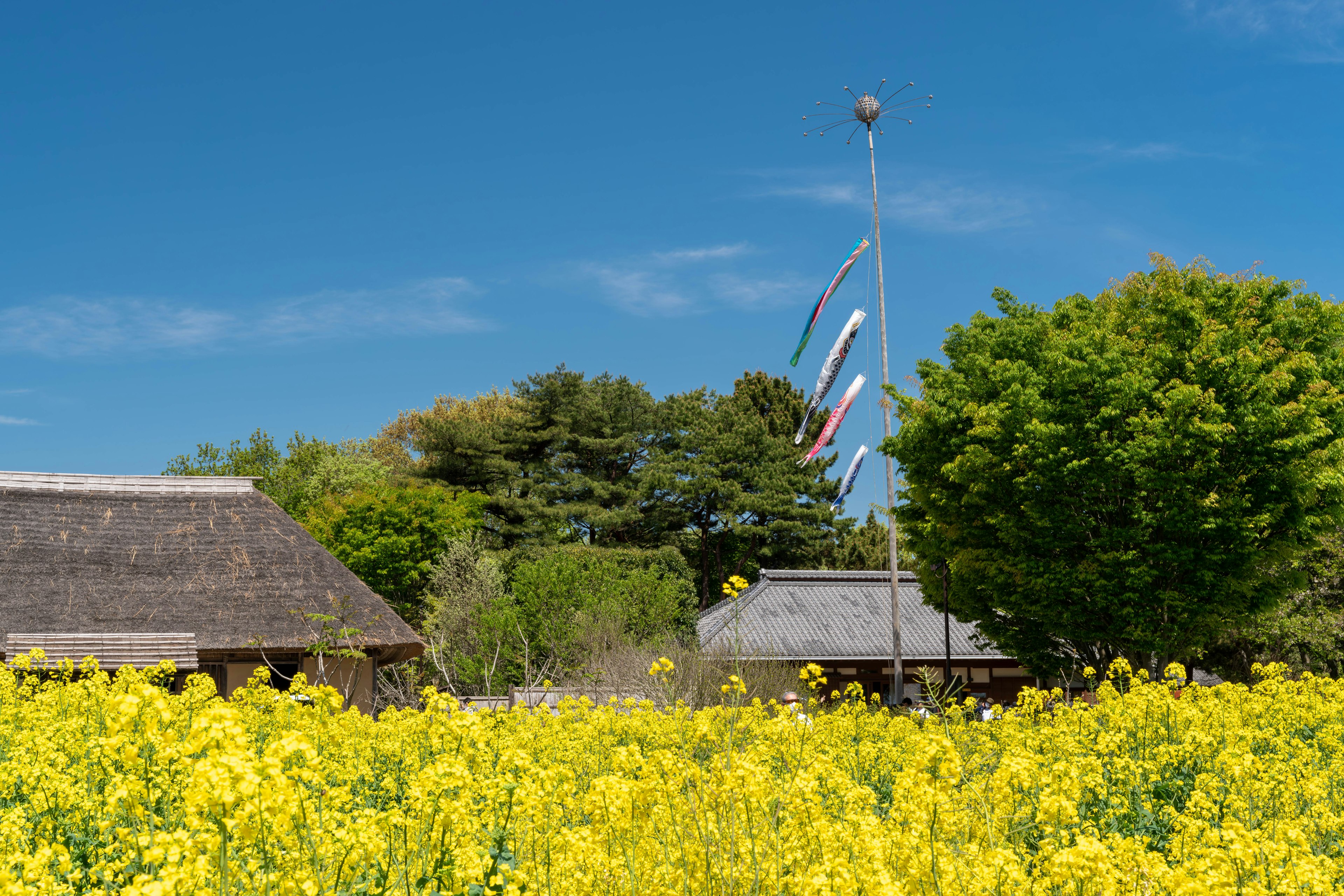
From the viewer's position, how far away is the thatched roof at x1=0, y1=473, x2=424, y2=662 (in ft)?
57.9

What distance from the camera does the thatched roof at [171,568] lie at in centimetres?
1766

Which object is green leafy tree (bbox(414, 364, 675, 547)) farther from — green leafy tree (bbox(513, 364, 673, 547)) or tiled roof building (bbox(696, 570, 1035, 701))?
tiled roof building (bbox(696, 570, 1035, 701))

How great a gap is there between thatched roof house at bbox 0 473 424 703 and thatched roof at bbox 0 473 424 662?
3 cm

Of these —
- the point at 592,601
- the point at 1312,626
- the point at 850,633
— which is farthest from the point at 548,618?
the point at 1312,626

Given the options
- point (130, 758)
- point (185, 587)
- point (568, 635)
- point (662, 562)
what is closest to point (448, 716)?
point (130, 758)

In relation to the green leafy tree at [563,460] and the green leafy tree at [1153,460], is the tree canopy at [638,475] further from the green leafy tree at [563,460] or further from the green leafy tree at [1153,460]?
the green leafy tree at [1153,460]

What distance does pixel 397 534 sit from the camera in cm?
3594

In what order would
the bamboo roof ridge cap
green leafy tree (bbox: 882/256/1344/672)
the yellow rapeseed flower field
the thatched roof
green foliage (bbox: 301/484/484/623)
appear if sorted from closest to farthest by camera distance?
the yellow rapeseed flower field < green leafy tree (bbox: 882/256/1344/672) < the thatched roof < the bamboo roof ridge cap < green foliage (bbox: 301/484/484/623)

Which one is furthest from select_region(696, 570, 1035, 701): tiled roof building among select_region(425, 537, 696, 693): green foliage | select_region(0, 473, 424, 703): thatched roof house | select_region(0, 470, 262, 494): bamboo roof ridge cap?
select_region(0, 470, 262, 494): bamboo roof ridge cap

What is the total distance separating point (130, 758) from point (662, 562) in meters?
31.4

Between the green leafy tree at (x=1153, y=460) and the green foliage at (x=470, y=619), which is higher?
the green leafy tree at (x=1153, y=460)

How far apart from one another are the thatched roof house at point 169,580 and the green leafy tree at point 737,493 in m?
17.8

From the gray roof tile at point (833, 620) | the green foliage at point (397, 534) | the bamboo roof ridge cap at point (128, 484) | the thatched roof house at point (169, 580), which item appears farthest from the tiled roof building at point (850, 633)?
the bamboo roof ridge cap at point (128, 484)

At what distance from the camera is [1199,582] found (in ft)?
52.1
